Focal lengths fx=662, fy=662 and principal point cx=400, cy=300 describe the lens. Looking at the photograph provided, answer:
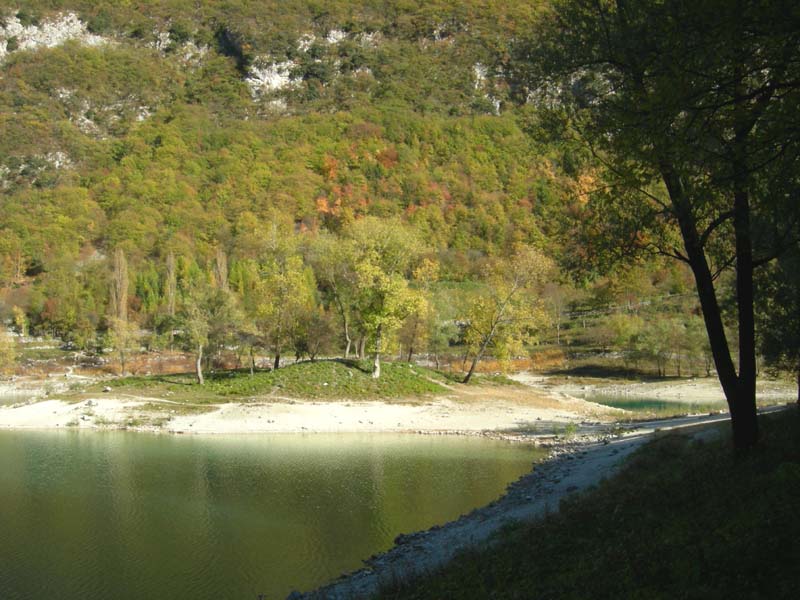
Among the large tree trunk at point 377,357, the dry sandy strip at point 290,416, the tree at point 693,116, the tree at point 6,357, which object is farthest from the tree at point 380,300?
the tree at point 6,357

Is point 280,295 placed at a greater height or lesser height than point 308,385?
greater

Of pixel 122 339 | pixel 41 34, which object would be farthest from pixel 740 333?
pixel 41 34

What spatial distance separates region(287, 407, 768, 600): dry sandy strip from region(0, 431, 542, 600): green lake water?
0.93 meters

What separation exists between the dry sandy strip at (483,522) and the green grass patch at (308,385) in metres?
14.8

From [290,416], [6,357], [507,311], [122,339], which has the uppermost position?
[507,311]

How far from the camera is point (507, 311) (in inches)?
1677

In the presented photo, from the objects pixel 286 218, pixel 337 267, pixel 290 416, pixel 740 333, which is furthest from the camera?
pixel 286 218

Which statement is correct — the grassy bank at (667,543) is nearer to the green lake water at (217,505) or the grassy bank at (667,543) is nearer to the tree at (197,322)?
the green lake water at (217,505)

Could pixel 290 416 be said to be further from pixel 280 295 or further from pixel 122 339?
pixel 122 339

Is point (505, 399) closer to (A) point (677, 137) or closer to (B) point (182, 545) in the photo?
(B) point (182, 545)

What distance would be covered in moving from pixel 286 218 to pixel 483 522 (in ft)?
362

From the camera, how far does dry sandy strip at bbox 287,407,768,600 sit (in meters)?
10.8

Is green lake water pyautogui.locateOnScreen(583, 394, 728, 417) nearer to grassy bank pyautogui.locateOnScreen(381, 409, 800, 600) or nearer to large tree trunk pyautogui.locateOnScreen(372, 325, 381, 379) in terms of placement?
large tree trunk pyautogui.locateOnScreen(372, 325, 381, 379)

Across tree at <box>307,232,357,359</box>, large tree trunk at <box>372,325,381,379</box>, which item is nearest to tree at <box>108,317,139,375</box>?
tree at <box>307,232,357,359</box>
